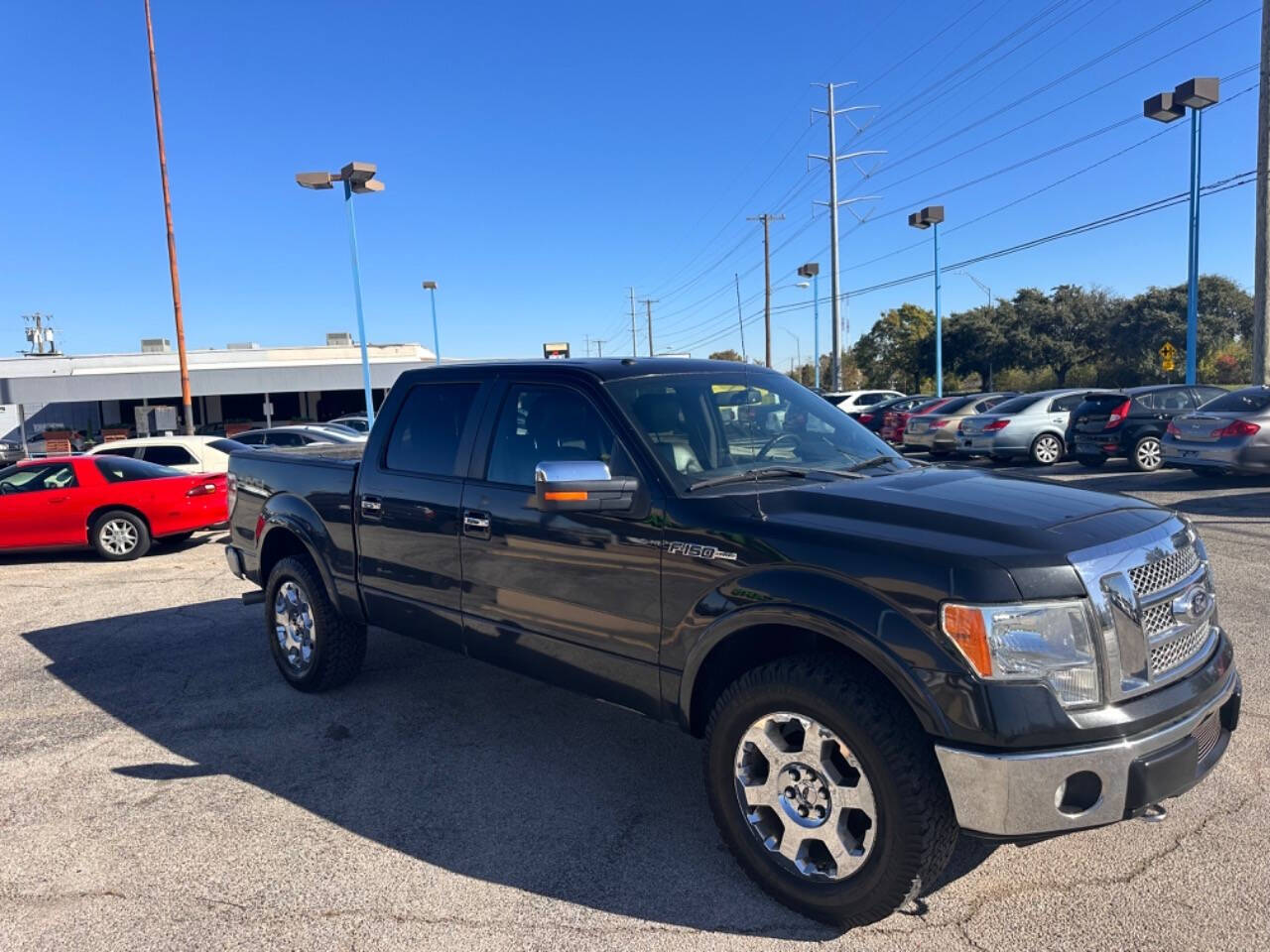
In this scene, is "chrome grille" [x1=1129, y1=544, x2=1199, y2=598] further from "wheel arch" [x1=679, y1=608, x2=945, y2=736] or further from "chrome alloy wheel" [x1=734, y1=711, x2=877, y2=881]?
"chrome alloy wheel" [x1=734, y1=711, x2=877, y2=881]

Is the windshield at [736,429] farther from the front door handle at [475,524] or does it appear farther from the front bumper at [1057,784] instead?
the front bumper at [1057,784]

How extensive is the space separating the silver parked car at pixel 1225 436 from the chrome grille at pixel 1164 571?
1081 cm

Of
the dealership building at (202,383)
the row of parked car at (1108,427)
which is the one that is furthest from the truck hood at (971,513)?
the dealership building at (202,383)

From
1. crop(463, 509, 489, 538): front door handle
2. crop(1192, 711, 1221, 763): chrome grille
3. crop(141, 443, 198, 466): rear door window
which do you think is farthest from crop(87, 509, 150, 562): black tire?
crop(1192, 711, 1221, 763): chrome grille

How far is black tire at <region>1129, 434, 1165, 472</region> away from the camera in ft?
49.3

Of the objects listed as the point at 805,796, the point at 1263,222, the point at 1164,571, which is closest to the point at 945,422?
the point at 1263,222

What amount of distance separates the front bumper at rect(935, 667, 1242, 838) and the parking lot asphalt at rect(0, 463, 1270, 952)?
52 centimetres

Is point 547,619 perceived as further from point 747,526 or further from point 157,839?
point 157,839

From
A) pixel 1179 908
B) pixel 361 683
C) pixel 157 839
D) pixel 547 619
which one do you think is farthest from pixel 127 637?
pixel 1179 908

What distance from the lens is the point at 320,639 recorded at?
5.26 m

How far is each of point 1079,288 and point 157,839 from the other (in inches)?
2127

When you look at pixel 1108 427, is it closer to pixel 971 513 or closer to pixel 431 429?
pixel 431 429

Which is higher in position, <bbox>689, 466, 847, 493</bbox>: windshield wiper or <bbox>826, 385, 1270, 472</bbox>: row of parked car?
<bbox>689, 466, 847, 493</bbox>: windshield wiper

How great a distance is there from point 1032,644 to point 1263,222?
Result: 815 inches
